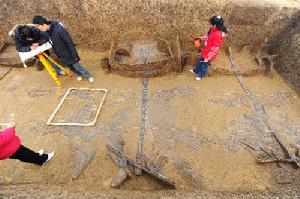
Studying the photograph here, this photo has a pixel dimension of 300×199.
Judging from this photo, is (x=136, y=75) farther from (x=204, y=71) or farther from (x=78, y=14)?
(x=78, y=14)

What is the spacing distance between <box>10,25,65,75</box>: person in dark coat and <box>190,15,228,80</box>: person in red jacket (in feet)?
11.7

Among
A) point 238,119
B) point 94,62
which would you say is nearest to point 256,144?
point 238,119

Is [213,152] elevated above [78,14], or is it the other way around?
[78,14]

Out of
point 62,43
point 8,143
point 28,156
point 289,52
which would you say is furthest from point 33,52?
point 289,52

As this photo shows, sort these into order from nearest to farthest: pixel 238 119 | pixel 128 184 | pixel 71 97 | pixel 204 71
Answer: pixel 128 184
pixel 238 119
pixel 71 97
pixel 204 71

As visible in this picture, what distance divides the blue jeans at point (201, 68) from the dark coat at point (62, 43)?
9.70ft

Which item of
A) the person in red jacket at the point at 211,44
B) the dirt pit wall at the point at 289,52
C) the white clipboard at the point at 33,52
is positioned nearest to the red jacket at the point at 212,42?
the person in red jacket at the point at 211,44

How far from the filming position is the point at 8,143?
332 centimetres

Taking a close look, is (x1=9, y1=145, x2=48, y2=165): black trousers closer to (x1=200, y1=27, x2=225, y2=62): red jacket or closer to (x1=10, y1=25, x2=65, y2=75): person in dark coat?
(x1=10, y1=25, x2=65, y2=75): person in dark coat

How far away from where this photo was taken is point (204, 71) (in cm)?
618

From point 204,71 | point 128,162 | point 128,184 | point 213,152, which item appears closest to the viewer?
point 128,184

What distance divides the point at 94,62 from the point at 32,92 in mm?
1851

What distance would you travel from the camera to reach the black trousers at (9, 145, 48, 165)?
3616mm

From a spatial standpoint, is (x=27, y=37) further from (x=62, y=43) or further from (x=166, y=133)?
(x=166, y=133)
